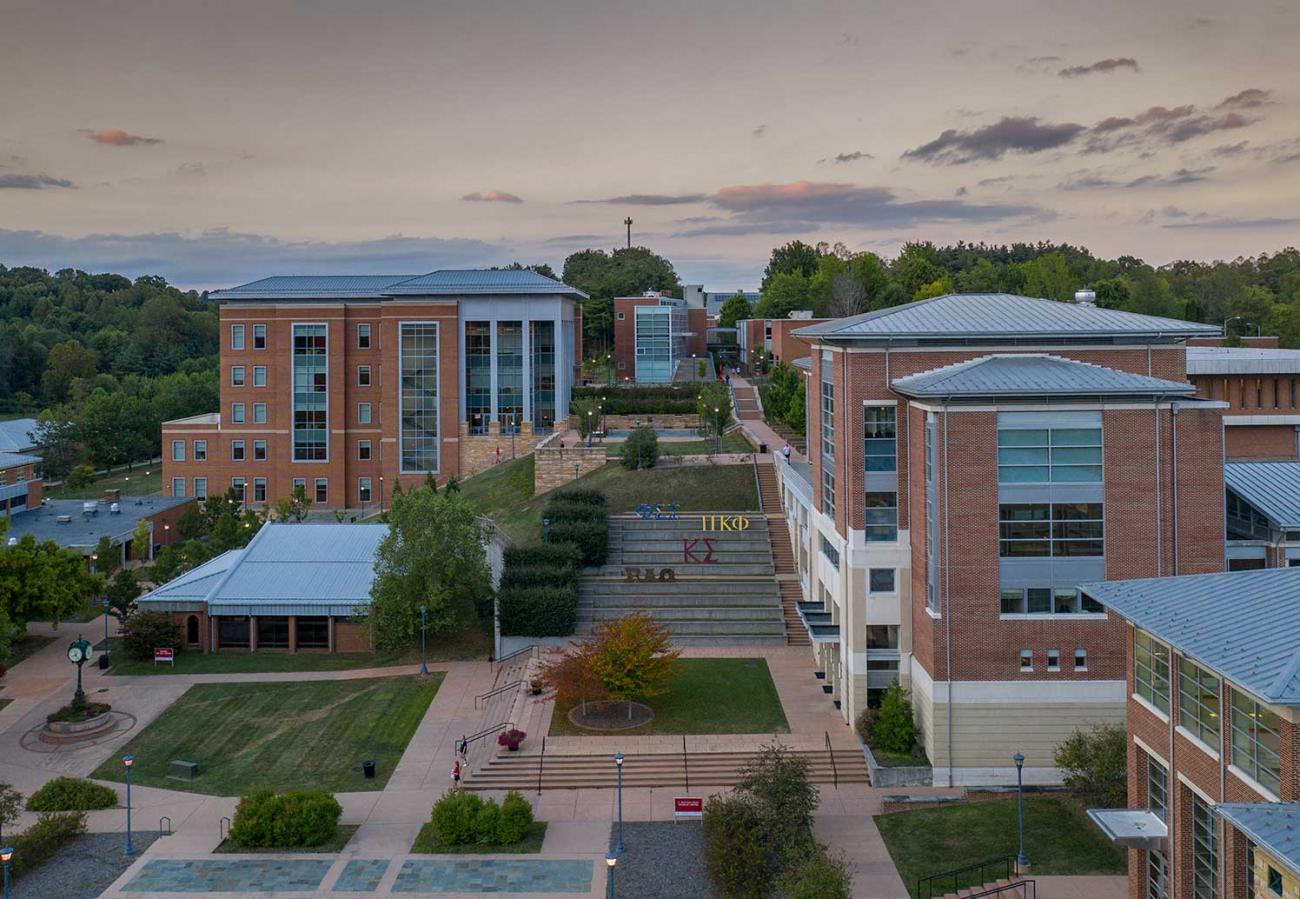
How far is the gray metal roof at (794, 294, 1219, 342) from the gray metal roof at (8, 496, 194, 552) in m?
47.1

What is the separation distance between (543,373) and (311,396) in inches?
714

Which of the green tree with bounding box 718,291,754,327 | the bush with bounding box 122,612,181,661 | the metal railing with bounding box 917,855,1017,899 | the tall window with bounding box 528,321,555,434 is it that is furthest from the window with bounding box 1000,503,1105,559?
the green tree with bounding box 718,291,754,327

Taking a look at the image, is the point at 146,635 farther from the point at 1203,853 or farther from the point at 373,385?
the point at 1203,853

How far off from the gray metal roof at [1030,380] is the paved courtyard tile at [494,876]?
16027 millimetres

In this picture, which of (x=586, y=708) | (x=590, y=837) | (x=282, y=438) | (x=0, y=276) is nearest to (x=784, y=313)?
(x=282, y=438)

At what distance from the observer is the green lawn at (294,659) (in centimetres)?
4212

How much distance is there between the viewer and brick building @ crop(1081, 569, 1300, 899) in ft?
48.1

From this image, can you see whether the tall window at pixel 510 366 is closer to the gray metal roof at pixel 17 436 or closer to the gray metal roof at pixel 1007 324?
the gray metal roof at pixel 1007 324

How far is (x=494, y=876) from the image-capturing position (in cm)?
2483

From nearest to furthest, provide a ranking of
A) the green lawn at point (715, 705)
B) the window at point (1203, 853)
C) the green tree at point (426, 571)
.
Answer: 1. the window at point (1203, 853)
2. the green lawn at point (715, 705)
3. the green tree at point (426, 571)

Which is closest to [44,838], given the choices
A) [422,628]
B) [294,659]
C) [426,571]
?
[422,628]

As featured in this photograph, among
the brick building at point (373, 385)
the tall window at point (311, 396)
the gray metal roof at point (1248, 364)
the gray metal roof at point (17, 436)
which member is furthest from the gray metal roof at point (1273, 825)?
the gray metal roof at point (17, 436)

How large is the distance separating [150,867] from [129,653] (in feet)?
67.1

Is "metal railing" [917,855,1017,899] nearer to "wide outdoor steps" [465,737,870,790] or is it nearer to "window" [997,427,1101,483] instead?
"wide outdoor steps" [465,737,870,790]
